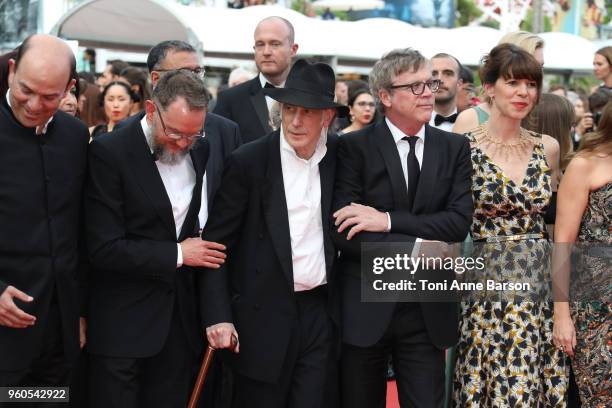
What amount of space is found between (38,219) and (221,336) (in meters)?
A: 1.01

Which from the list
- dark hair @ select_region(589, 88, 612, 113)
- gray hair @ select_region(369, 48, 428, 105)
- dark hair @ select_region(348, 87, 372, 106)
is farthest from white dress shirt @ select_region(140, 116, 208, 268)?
dark hair @ select_region(589, 88, 612, 113)

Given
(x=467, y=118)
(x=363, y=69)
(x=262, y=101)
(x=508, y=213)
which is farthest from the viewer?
(x=363, y=69)

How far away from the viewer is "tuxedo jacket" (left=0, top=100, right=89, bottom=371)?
149 inches

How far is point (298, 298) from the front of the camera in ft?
14.1

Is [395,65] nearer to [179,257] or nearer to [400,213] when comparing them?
[400,213]

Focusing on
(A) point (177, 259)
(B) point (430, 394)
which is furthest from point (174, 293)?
(B) point (430, 394)

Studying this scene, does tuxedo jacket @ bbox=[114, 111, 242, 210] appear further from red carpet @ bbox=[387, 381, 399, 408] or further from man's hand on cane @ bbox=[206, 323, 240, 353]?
red carpet @ bbox=[387, 381, 399, 408]

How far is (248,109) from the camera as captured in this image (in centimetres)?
640

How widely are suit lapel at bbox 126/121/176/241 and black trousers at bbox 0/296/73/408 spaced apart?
629 millimetres

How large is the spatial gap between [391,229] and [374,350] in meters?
0.63

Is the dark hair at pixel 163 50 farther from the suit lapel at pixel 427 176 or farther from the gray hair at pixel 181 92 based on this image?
the suit lapel at pixel 427 176

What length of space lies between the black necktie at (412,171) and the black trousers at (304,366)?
2.13ft

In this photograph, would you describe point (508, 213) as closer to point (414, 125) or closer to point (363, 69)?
point (414, 125)

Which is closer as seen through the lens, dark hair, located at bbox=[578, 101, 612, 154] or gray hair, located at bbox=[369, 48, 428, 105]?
gray hair, located at bbox=[369, 48, 428, 105]
